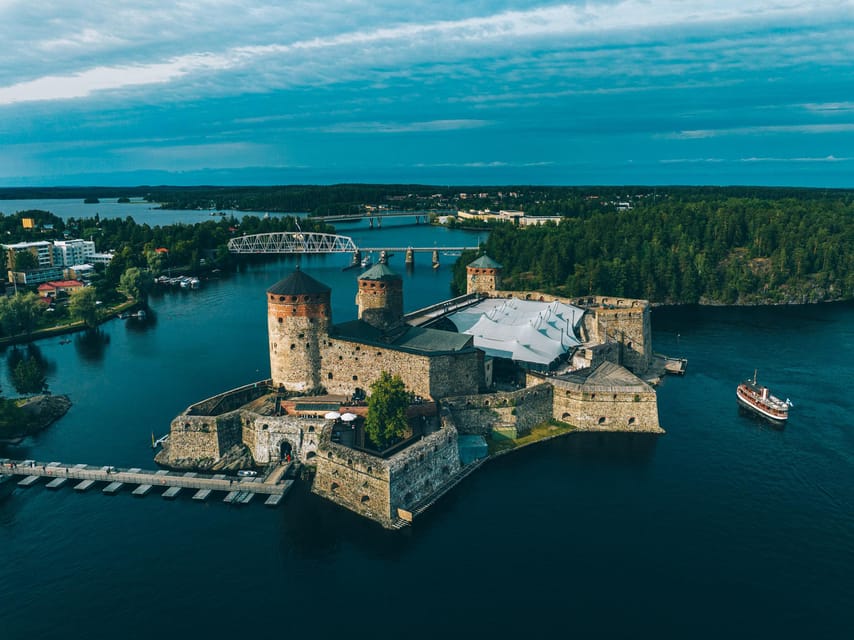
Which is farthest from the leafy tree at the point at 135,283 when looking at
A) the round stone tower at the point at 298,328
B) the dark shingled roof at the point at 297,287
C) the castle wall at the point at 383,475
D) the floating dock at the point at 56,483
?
the castle wall at the point at 383,475

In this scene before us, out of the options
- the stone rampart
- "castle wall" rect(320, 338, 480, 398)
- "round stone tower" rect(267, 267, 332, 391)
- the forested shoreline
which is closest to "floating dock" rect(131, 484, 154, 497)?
the stone rampart

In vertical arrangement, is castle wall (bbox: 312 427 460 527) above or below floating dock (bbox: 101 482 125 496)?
above

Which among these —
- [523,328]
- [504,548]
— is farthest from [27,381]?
[504,548]

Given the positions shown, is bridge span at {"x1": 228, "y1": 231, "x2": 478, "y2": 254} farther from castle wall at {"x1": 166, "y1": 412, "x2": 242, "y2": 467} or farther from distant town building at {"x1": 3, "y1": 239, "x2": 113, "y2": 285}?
castle wall at {"x1": 166, "y1": 412, "x2": 242, "y2": 467}

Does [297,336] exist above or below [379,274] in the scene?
below

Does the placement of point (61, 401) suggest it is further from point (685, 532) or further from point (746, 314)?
point (746, 314)

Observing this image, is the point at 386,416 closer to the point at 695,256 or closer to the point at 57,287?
the point at 695,256

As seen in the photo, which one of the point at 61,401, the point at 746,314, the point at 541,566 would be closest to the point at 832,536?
the point at 541,566
